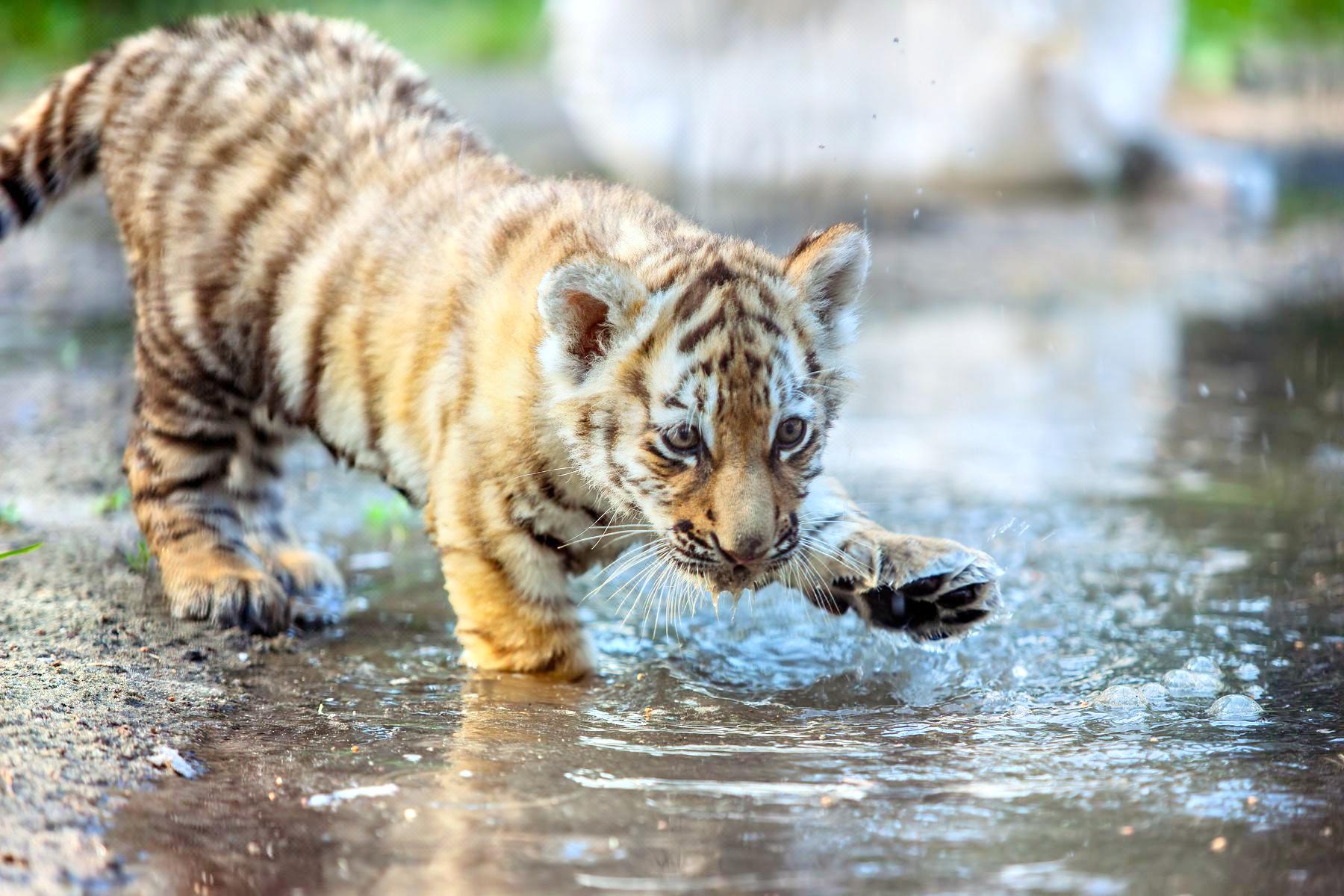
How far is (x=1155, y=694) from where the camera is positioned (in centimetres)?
377

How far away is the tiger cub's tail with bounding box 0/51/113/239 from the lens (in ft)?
15.9

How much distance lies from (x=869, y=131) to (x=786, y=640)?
9.11 m

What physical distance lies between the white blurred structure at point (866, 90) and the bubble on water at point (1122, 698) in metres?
8.93

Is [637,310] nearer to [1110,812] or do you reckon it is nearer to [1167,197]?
[1110,812]

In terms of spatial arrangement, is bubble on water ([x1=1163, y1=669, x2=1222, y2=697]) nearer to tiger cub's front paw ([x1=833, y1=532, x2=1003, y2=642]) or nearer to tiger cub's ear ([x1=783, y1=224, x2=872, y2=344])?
tiger cub's front paw ([x1=833, y1=532, x2=1003, y2=642])

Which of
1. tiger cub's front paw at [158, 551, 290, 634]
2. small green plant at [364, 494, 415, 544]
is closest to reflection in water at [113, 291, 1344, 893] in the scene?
tiger cub's front paw at [158, 551, 290, 634]

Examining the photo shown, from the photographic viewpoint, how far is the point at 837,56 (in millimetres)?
13031

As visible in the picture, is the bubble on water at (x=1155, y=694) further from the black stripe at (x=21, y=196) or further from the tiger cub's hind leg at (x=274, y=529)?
the black stripe at (x=21, y=196)

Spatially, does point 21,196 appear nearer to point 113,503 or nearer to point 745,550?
point 113,503

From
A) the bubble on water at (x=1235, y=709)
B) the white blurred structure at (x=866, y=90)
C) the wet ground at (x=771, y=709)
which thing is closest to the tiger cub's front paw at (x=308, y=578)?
the wet ground at (x=771, y=709)

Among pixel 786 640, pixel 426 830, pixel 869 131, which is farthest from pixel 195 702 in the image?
pixel 869 131

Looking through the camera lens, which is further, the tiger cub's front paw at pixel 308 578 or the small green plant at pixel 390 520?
the small green plant at pixel 390 520

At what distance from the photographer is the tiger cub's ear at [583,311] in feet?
11.5

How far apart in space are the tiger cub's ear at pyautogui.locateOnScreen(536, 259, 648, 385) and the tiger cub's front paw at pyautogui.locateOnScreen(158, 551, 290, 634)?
126 cm
